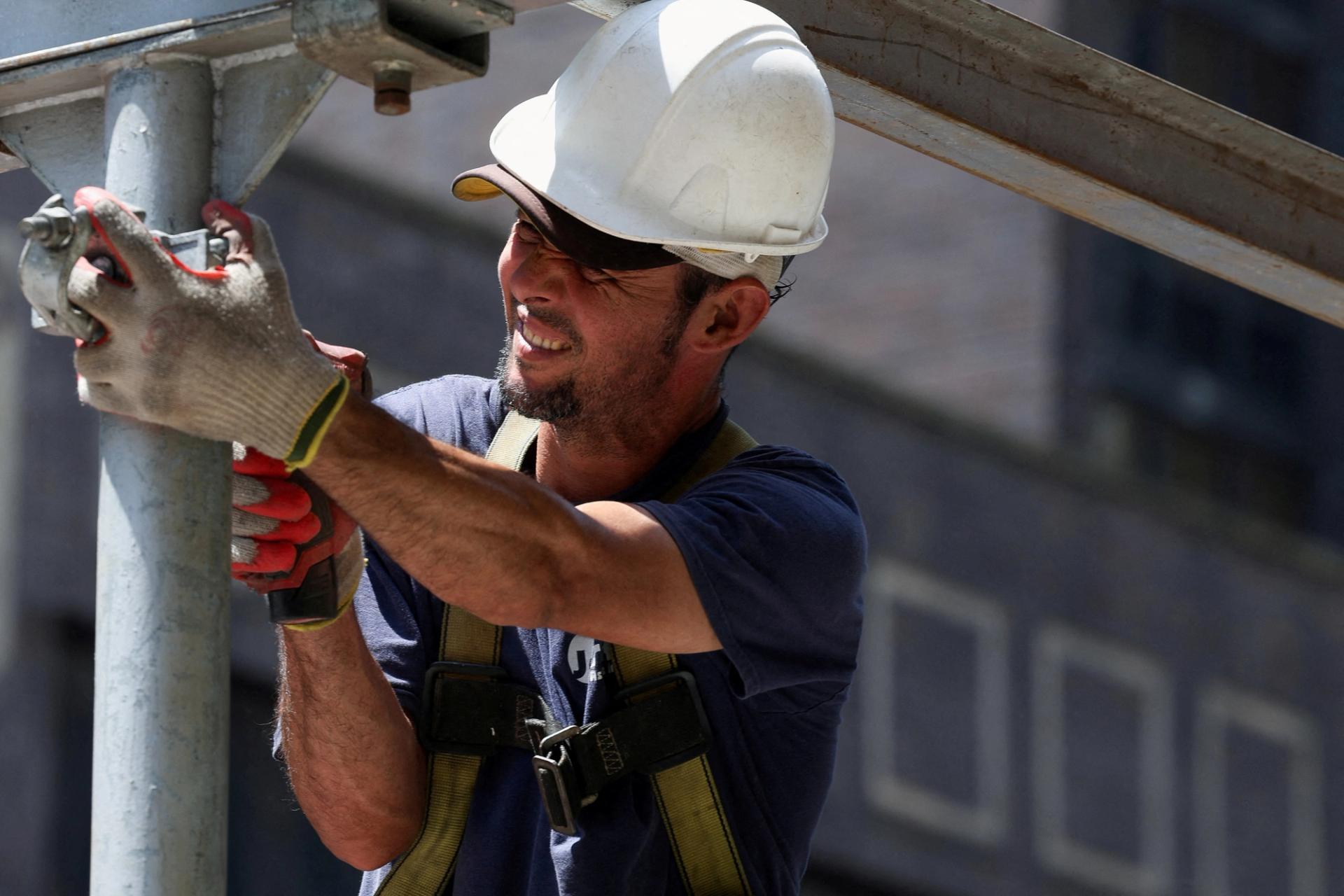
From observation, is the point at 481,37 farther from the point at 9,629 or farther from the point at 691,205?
the point at 9,629

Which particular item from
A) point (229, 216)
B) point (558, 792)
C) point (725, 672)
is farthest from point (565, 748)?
point (229, 216)

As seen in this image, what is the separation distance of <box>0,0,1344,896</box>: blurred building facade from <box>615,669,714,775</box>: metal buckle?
945 centimetres

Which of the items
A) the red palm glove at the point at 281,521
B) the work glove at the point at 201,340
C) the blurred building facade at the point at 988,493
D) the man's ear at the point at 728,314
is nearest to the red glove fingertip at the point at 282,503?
the red palm glove at the point at 281,521

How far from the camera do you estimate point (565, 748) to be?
422 cm

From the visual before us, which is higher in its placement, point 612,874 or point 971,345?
point 612,874

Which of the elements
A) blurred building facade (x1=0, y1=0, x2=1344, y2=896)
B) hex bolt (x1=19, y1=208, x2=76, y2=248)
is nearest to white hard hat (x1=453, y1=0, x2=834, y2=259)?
hex bolt (x1=19, y1=208, x2=76, y2=248)

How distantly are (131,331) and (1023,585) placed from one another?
15.9 meters

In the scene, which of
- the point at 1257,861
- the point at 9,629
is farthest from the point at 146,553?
the point at 1257,861

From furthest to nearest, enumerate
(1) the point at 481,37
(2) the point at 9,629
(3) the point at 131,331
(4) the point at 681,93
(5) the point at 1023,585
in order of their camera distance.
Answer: (5) the point at 1023,585, (2) the point at 9,629, (4) the point at 681,93, (1) the point at 481,37, (3) the point at 131,331

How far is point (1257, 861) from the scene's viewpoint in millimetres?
19469

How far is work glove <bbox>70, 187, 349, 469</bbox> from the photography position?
10.2ft

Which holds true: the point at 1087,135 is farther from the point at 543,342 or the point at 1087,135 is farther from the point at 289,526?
the point at 289,526

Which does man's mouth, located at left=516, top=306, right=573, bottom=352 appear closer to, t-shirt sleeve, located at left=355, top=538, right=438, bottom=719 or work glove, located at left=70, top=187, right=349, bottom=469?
t-shirt sleeve, located at left=355, top=538, right=438, bottom=719

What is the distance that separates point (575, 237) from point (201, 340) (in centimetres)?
114
